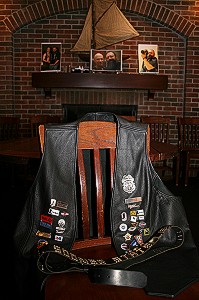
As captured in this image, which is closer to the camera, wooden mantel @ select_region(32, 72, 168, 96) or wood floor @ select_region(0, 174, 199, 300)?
wood floor @ select_region(0, 174, 199, 300)

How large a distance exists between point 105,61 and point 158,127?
1.14 m

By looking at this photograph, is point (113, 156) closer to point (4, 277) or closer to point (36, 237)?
point (36, 237)

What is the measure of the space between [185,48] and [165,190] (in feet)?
15.6

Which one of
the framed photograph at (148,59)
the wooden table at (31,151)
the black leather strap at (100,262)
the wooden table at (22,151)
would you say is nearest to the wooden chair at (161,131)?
the framed photograph at (148,59)

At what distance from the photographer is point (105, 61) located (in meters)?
5.43

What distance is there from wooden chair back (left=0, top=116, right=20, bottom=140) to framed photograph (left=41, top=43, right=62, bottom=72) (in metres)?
0.93

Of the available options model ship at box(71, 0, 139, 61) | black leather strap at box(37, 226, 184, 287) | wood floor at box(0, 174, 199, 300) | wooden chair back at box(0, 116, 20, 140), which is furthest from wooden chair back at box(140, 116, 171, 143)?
black leather strap at box(37, 226, 184, 287)

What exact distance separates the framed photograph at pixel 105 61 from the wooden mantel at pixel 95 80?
164mm

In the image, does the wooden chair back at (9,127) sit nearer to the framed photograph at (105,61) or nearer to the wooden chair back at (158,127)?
the framed photograph at (105,61)

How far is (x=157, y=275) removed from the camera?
3.55 ft

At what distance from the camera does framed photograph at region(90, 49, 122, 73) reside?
5.42 metres

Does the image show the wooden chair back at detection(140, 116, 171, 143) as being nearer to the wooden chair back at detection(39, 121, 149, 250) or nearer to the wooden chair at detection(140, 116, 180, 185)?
the wooden chair at detection(140, 116, 180, 185)

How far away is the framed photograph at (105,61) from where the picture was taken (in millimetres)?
5422

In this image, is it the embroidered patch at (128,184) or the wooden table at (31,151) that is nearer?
the embroidered patch at (128,184)
